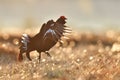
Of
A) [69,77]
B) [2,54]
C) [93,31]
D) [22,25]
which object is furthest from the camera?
[22,25]

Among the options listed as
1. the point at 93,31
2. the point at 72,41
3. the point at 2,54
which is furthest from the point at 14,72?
the point at 93,31

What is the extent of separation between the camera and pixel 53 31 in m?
14.0

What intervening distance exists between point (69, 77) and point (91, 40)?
13961mm

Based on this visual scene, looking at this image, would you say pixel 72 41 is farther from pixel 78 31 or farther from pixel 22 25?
pixel 22 25

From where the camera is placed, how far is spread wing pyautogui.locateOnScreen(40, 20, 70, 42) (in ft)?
45.9

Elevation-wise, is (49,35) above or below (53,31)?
below

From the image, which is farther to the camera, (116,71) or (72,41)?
(72,41)

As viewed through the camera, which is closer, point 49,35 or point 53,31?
point 49,35

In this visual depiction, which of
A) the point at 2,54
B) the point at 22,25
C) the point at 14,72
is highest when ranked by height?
the point at 22,25

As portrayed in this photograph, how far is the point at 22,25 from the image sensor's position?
30141mm

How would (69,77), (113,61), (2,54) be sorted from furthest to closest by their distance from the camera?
1. (2,54)
2. (113,61)
3. (69,77)

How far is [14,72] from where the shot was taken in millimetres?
13852

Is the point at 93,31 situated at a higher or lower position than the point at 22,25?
lower

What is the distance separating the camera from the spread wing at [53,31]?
1398 centimetres
